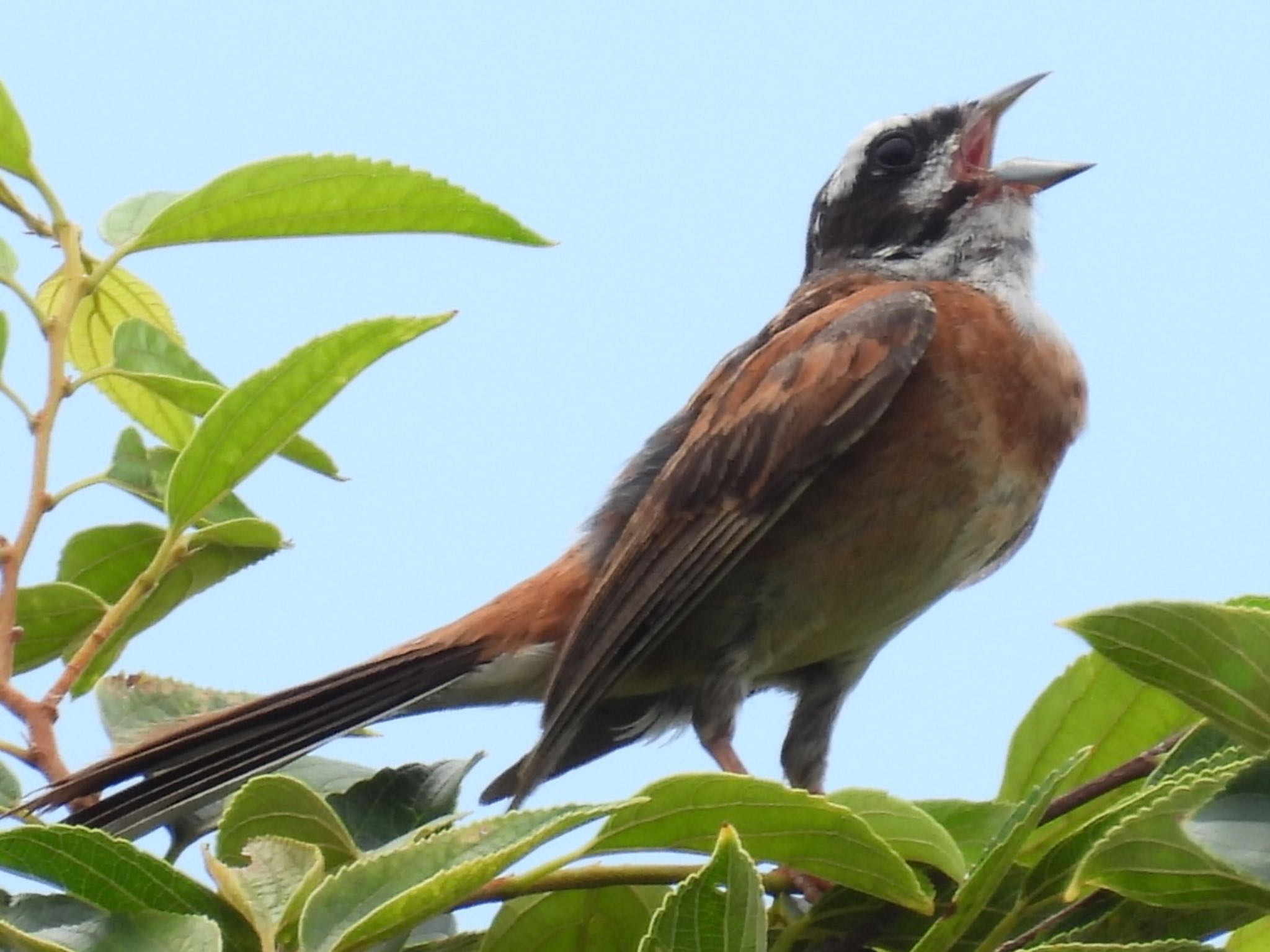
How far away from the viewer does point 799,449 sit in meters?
3.75

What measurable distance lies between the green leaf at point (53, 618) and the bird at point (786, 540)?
702mm

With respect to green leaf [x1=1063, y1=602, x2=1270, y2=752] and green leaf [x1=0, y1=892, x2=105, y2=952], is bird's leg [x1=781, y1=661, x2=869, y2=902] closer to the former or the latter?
green leaf [x1=1063, y1=602, x2=1270, y2=752]

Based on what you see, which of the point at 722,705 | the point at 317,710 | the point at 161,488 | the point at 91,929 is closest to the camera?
the point at 91,929

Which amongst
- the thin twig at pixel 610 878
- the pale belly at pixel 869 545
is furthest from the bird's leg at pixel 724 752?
the thin twig at pixel 610 878

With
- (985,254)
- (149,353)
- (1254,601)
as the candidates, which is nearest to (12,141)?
(149,353)

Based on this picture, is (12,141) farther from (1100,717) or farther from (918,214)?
(918,214)

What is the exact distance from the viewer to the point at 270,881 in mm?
1890

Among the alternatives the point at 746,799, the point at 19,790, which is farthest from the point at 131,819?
the point at 746,799

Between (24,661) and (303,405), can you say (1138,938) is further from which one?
(24,661)

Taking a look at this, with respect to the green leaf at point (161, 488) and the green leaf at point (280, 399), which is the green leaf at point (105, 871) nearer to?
the green leaf at point (280, 399)

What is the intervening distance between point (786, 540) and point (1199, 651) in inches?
84.4

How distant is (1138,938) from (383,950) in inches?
33.6

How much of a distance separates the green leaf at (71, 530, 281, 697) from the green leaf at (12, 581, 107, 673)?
0.06 metres

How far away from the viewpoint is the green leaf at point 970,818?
2.22m
